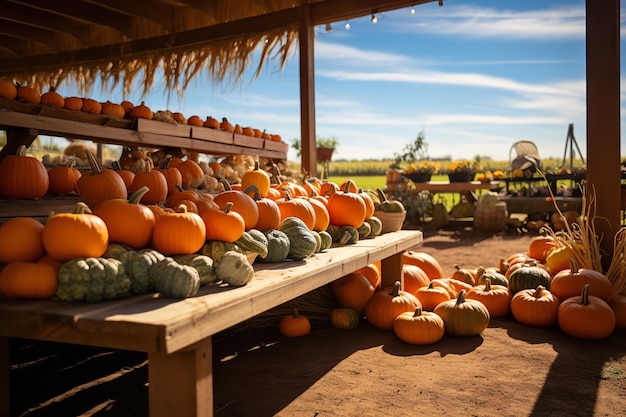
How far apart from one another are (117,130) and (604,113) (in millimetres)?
3820

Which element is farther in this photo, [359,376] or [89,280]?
[359,376]

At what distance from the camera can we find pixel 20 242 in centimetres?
162

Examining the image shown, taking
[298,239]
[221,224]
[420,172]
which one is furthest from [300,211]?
[420,172]

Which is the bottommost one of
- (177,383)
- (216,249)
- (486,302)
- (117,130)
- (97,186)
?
(486,302)

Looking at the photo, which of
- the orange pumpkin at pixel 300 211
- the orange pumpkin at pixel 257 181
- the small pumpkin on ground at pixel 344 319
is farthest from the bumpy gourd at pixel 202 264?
the small pumpkin on ground at pixel 344 319

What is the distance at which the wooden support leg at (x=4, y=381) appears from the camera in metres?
1.86

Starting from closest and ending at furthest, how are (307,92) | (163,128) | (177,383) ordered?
(177,383) < (163,128) < (307,92)

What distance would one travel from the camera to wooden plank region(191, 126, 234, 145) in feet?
13.7

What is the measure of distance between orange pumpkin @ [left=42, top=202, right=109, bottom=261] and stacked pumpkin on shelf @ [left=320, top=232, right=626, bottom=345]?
1.86 m

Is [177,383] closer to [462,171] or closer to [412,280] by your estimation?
[412,280]

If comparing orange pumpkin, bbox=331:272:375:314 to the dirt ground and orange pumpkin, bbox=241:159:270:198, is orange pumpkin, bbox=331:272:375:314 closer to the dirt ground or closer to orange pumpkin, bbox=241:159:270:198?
the dirt ground

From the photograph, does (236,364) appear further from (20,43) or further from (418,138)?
(418,138)

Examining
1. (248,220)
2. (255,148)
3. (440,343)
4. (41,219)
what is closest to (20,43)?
(255,148)

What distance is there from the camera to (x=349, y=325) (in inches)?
124
